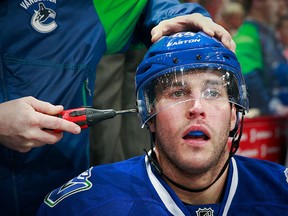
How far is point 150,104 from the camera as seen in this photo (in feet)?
5.54

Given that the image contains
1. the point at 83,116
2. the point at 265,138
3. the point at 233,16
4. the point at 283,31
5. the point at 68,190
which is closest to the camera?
the point at 83,116

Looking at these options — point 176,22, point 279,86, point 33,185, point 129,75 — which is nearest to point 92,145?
point 129,75

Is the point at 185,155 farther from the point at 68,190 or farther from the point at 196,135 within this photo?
the point at 68,190

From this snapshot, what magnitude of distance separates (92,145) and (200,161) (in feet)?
3.25

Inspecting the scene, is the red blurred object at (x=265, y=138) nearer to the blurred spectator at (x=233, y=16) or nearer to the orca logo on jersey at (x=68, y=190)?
the blurred spectator at (x=233, y=16)

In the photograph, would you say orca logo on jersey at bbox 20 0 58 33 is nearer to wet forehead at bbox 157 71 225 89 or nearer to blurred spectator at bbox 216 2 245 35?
wet forehead at bbox 157 71 225 89

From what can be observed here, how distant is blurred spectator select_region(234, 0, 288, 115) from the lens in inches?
169

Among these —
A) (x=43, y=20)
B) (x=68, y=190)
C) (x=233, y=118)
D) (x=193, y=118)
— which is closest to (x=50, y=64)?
(x=43, y=20)

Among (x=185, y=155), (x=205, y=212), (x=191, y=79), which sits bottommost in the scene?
(x=205, y=212)

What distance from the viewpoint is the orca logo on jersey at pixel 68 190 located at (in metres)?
1.65

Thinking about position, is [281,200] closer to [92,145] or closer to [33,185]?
[33,185]

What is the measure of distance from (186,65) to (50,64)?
48 cm

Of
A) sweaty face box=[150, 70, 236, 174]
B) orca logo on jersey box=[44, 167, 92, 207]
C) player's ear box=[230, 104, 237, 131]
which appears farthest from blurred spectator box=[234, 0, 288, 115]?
orca logo on jersey box=[44, 167, 92, 207]

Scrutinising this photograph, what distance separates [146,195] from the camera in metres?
1.63
